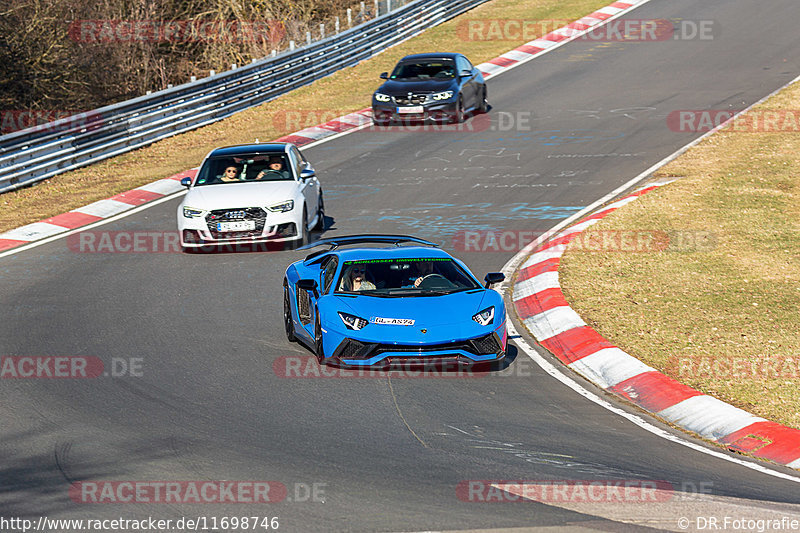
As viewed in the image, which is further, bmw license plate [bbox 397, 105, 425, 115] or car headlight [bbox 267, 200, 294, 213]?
bmw license plate [bbox 397, 105, 425, 115]

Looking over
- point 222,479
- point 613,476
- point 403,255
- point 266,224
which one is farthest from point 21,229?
point 613,476

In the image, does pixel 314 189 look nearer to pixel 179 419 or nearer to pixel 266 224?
pixel 266 224

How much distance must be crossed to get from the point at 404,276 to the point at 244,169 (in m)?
6.43

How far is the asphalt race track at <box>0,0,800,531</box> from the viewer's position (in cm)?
741

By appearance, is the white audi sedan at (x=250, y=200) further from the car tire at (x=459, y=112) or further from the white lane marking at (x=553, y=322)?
the car tire at (x=459, y=112)

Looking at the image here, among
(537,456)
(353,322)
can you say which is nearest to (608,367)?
(353,322)

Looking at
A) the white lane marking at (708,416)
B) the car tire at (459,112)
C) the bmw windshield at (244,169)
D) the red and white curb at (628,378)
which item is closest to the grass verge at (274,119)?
the car tire at (459,112)

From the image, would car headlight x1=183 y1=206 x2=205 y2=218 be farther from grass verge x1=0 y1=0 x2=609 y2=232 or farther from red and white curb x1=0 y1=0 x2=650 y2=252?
grass verge x1=0 y1=0 x2=609 y2=232

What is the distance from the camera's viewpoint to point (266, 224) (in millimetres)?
16219

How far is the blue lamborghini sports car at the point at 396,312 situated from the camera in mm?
10500

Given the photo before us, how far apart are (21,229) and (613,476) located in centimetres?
1326

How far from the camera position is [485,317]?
10820mm

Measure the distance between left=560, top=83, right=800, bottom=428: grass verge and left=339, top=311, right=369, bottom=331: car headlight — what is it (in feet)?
9.64

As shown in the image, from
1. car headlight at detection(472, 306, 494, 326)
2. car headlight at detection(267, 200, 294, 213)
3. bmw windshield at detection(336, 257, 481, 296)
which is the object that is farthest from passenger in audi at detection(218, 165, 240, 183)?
car headlight at detection(472, 306, 494, 326)
